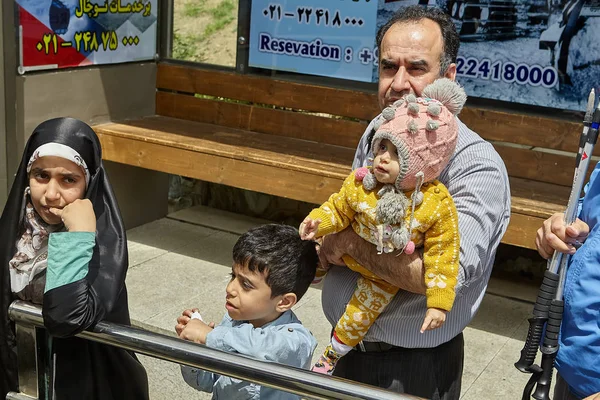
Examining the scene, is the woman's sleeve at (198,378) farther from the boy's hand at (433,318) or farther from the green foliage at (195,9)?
the green foliage at (195,9)

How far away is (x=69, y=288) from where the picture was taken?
2.26 m

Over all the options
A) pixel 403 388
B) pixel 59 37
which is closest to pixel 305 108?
pixel 59 37

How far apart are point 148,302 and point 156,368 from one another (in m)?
0.89

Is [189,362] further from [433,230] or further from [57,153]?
[57,153]

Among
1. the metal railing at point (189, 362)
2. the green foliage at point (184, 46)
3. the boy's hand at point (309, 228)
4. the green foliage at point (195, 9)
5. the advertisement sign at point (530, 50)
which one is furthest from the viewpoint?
the green foliage at point (184, 46)

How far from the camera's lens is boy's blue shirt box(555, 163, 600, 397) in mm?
2074

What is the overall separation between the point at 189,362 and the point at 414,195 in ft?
2.33

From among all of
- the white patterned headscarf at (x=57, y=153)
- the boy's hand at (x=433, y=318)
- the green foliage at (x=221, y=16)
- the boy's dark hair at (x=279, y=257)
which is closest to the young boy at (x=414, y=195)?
the boy's hand at (x=433, y=318)

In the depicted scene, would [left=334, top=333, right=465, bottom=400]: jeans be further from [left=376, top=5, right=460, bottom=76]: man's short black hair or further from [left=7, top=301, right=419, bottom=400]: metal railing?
[left=376, top=5, right=460, bottom=76]: man's short black hair

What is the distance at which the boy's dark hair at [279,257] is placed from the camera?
228 cm

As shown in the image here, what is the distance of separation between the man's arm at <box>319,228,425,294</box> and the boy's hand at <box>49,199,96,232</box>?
27.8 inches

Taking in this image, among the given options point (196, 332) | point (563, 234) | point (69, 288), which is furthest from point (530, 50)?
point (69, 288)

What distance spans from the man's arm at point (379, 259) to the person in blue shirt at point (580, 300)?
0.37 meters

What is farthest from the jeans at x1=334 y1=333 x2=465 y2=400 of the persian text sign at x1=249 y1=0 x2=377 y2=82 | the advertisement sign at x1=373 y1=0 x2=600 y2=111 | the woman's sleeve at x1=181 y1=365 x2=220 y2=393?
the persian text sign at x1=249 y1=0 x2=377 y2=82
